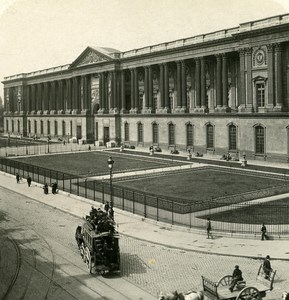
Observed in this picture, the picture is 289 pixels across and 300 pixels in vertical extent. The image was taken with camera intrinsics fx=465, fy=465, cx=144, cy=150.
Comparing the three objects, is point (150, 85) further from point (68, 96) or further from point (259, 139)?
point (68, 96)

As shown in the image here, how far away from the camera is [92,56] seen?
288 feet

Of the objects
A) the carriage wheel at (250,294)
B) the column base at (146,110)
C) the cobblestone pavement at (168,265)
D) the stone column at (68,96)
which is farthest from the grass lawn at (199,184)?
the stone column at (68,96)

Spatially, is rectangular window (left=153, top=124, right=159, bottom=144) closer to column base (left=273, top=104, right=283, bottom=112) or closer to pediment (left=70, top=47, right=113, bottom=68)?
pediment (left=70, top=47, right=113, bottom=68)

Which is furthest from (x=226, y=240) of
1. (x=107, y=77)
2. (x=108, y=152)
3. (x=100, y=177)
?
(x=107, y=77)

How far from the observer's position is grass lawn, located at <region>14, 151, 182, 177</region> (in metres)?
49.1

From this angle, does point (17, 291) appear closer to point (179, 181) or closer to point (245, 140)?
point (179, 181)

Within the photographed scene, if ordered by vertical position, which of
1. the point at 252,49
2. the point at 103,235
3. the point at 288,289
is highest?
the point at 252,49

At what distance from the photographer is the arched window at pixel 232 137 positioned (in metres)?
59.2

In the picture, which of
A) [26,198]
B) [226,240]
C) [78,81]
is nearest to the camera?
[226,240]

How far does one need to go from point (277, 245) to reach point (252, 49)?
3720cm

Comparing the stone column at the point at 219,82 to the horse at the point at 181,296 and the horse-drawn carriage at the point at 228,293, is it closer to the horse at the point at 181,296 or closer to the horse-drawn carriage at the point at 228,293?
the horse-drawn carriage at the point at 228,293

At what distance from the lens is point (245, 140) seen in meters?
55.9

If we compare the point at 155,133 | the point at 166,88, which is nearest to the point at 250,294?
the point at 166,88

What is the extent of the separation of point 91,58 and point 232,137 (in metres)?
39.1
